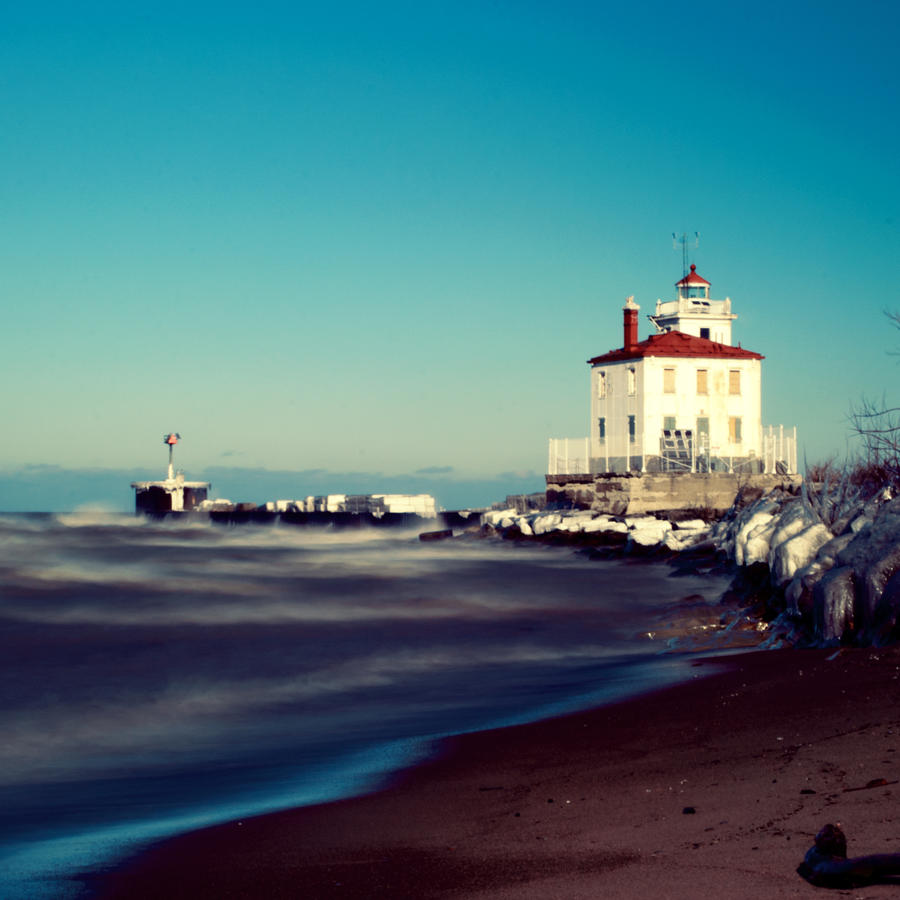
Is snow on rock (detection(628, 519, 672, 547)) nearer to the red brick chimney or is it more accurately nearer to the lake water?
the lake water

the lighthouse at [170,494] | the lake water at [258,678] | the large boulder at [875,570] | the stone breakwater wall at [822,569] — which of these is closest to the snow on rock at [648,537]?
the lake water at [258,678]

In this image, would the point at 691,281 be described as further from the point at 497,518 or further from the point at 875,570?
the point at 875,570

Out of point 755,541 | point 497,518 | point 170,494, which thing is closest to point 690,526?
point 497,518

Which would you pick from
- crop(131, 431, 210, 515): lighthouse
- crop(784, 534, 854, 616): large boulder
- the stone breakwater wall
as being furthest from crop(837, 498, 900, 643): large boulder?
crop(131, 431, 210, 515): lighthouse

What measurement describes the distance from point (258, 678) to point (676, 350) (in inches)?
1082

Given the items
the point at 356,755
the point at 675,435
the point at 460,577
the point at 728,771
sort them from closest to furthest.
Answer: the point at 728,771, the point at 356,755, the point at 460,577, the point at 675,435

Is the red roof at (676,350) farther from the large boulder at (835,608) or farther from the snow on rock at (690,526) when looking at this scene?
the large boulder at (835,608)

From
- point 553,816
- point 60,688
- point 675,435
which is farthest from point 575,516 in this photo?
point 553,816

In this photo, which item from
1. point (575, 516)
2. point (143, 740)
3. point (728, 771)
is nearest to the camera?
point (728, 771)

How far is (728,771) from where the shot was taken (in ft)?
14.1

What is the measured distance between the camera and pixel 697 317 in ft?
129

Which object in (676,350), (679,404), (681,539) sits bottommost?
(681,539)

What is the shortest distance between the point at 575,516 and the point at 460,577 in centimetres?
908

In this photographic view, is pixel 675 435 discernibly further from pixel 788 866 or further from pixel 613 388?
pixel 788 866
